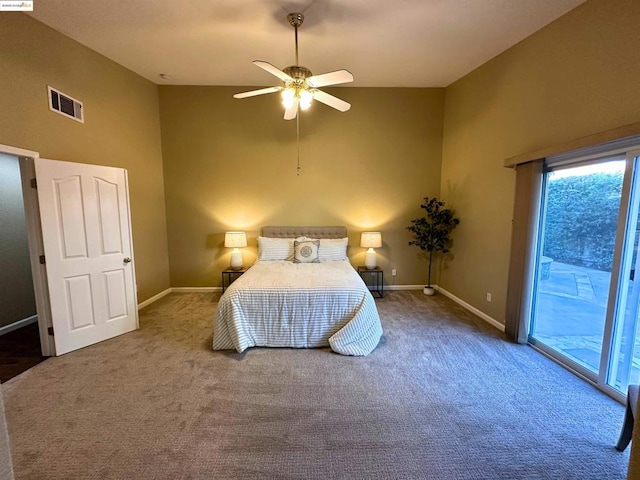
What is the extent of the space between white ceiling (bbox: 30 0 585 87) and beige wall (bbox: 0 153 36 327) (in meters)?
2.04

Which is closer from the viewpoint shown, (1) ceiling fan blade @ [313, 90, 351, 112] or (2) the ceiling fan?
(2) the ceiling fan

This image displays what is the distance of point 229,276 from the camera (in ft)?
16.2

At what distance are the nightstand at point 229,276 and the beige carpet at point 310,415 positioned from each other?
1.64 metres

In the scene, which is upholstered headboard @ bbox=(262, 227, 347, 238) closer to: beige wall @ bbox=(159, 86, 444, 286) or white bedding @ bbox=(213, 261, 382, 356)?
beige wall @ bbox=(159, 86, 444, 286)

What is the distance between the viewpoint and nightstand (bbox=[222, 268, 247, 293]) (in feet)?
15.5

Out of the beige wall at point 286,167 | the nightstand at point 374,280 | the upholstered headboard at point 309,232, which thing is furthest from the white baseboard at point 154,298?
the nightstand at point 374,280

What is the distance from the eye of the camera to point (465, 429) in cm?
197

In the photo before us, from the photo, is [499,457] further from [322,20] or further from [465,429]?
[322,20]

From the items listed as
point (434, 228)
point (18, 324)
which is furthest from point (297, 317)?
point (18, 324)

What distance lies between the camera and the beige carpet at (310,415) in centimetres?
171

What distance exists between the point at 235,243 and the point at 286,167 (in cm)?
156

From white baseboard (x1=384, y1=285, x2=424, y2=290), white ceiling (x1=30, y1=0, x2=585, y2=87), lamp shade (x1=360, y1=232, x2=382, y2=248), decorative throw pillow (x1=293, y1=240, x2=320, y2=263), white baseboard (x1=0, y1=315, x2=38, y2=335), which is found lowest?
white baseboard (x1=0, y1=315, x2=38, y2=335)

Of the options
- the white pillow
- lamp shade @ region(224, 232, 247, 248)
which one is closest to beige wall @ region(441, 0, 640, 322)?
the white pillow

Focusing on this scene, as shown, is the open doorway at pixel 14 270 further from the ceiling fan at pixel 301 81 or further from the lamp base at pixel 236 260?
the ceiling fan at pixel 301 81
